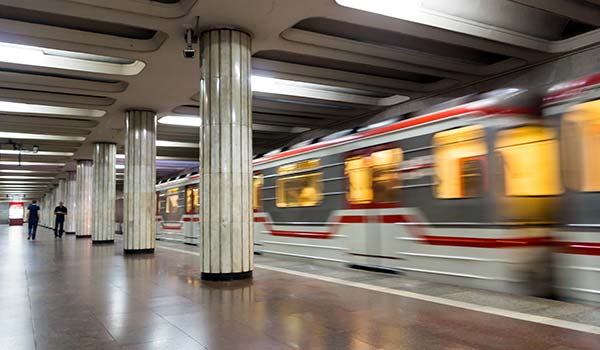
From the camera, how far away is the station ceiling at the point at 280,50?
8688 mm

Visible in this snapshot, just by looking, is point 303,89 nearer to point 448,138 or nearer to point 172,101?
Result: point 172,101

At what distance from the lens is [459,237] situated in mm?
7199

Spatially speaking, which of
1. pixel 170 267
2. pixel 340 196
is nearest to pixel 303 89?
pixel 340 196

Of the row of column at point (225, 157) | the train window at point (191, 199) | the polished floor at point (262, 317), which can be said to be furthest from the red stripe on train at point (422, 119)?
the train window at point (191, 199)

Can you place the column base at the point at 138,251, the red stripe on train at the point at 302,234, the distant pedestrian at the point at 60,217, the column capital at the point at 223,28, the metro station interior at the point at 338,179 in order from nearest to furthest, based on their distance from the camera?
the metro station interior at the point at 338,179
the column capital at the point at 223,28
the red stripe on train at the point at 302,234
the column base at the point at 138,251
the distant pedestrian at the point at 60,217

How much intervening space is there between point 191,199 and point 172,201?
2478 mm

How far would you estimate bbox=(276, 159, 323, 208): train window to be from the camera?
34.7 feet

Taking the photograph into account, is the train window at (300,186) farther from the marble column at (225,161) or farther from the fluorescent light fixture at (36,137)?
the fluorescent light fixture at (36,137)

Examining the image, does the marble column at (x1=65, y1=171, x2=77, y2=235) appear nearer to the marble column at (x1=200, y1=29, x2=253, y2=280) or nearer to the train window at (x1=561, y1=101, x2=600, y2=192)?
the marble column at (x1=200, y1=29, x2=253, y2=280)

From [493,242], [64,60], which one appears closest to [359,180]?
[493,242]

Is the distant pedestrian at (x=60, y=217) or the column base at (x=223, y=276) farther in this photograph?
the distant pedestrian at (x=60, y=217)

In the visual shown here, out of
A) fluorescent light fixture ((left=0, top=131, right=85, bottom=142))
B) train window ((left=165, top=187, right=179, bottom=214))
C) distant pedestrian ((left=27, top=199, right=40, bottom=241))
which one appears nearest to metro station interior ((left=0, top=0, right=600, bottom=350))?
train window ((left=165, top=187, right=179, bottom=214))

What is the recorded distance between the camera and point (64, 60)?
11.3 metres

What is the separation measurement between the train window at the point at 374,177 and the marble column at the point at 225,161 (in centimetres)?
201
